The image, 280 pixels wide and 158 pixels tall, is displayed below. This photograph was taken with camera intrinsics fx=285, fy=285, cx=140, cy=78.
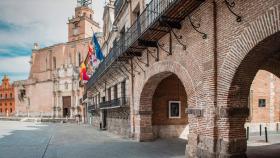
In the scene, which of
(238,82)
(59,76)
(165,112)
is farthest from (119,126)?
(59,76)

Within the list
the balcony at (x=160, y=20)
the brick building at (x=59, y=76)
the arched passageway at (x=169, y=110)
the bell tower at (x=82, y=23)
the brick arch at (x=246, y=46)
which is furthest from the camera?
the bell tower at (x=82, y=23)

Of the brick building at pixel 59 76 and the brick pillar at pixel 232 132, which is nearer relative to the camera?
the brick pillar at pixel 232 132

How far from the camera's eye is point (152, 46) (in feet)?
40.6

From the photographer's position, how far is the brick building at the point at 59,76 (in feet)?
208

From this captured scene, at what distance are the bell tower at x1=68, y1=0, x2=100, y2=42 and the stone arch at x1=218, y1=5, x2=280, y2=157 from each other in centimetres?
6585

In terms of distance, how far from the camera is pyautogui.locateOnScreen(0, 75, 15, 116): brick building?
287 ft

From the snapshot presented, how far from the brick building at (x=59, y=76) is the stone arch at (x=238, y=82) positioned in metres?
54.0

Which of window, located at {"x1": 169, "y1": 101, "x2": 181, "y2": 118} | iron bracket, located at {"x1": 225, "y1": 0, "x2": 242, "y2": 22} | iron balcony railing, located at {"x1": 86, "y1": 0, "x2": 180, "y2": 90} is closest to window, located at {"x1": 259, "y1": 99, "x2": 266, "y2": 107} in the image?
window, located at {"x1": 169, "y1": 101, "x2": 181, "y2": 118}

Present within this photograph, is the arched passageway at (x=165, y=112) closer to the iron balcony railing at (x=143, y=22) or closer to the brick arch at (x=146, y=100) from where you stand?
the brick arch at (x=146, y=100)

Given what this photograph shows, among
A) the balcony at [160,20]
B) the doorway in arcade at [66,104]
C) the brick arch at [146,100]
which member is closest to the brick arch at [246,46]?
the balcony at [160,20]

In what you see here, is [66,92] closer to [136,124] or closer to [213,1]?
[136,124]

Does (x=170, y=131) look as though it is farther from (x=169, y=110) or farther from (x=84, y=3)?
(x=84, y=3)

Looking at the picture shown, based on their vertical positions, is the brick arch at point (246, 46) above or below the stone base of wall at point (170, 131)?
above

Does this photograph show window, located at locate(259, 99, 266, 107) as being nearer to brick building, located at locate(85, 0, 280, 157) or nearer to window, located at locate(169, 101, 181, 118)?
window, located at locate(169, 101, 181, 118)
